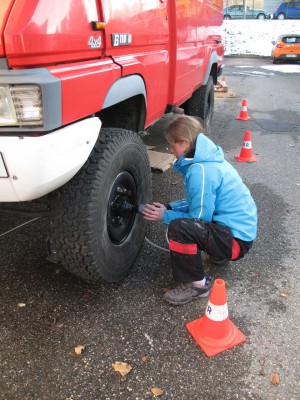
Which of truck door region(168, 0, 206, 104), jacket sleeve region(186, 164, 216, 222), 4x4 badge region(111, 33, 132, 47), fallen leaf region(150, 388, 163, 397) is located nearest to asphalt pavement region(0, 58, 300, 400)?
fallen leaf region(150, 388, 163, 397)

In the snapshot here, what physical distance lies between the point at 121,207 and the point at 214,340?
926mm

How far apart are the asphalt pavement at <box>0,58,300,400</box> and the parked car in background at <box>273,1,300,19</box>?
32.3 meters

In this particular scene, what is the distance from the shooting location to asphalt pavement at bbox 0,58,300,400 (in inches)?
69.7

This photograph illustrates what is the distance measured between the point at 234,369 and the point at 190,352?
0.23 metres

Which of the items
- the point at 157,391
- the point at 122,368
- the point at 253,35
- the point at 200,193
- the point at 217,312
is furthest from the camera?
the point at 253,35

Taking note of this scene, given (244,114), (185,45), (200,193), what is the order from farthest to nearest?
(244,114) → (185,45) → (200,193)

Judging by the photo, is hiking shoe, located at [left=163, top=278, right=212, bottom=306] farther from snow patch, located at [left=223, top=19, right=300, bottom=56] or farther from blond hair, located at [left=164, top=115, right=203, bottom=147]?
snow patch, located at [left=223, top=19, right=300, bottom=56]

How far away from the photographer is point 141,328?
82.7 inches

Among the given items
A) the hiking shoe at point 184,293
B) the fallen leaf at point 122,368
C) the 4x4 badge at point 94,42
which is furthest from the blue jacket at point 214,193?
the fallen leaf at point 122,368

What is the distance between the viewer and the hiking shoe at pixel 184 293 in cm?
228

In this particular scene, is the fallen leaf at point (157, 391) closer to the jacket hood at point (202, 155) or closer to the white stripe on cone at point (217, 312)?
the white stripe on cone at point (217, 312)

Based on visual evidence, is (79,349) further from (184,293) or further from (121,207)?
(121,207)

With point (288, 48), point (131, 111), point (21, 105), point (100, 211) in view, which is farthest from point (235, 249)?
point (288, 48)

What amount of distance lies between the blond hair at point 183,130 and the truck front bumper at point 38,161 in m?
0.73
